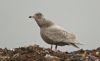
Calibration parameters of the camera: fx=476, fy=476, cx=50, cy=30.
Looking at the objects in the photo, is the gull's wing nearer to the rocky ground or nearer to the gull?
the gull

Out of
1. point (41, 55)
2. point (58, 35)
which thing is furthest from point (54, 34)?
point (41, 55)

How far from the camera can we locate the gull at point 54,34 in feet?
43.9

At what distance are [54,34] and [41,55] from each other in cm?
222

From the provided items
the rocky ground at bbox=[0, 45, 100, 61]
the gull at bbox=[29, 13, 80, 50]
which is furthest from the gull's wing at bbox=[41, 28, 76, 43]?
the rocky ground at bbox=[0, 45, 100, 61]

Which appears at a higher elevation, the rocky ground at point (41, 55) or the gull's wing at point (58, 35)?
the gull's wing at point (58, 35)

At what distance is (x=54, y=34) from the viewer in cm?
1351

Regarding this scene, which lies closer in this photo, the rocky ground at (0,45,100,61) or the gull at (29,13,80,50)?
the rocky ground at (0,45,100,61)

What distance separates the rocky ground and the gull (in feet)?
2.64

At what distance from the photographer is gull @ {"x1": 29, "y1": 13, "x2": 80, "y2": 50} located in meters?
13.4

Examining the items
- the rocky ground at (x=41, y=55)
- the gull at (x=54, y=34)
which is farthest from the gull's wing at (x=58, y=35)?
the rocky ground at (x=41, y=55)

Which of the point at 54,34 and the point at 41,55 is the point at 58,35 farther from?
the point at 41,55

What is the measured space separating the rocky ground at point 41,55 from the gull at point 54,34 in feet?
2.64

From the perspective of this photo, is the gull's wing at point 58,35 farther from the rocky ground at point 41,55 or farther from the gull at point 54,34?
the rocky ground at point 41,55

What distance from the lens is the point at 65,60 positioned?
10500 mm
